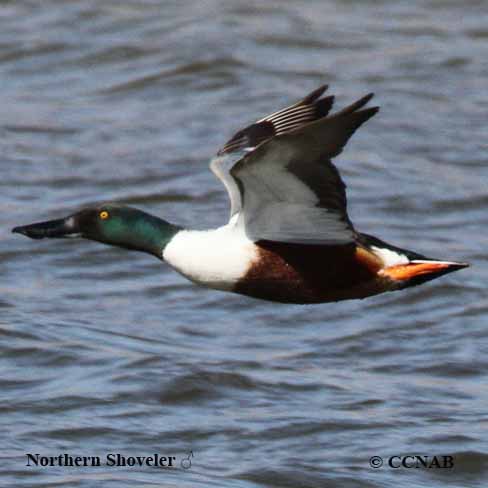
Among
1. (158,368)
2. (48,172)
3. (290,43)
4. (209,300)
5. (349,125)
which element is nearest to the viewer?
(349,125)

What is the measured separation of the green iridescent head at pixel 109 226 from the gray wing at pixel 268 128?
1.07 feet

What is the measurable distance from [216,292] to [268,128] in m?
3.22

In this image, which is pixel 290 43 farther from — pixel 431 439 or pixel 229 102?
pixel 431 439

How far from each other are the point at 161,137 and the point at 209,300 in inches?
113

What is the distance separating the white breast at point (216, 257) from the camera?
613cm

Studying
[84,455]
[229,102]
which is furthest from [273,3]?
[84,455]

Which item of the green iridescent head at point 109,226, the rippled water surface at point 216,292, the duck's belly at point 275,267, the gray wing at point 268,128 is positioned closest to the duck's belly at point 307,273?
the duck's belly at point 275,267

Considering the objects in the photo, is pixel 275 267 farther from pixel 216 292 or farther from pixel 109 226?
pixel 216 292

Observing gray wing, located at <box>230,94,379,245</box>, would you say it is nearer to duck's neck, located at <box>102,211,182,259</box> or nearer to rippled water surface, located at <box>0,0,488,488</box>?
duck's neck, located at <box>102,211,182,259</box>

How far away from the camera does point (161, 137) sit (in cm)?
1237

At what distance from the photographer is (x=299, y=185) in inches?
233

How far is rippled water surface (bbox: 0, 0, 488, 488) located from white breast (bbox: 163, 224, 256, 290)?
135cm

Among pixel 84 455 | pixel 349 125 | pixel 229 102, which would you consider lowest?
pixel 84 455

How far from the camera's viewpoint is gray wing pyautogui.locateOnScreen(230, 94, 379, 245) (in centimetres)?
555
